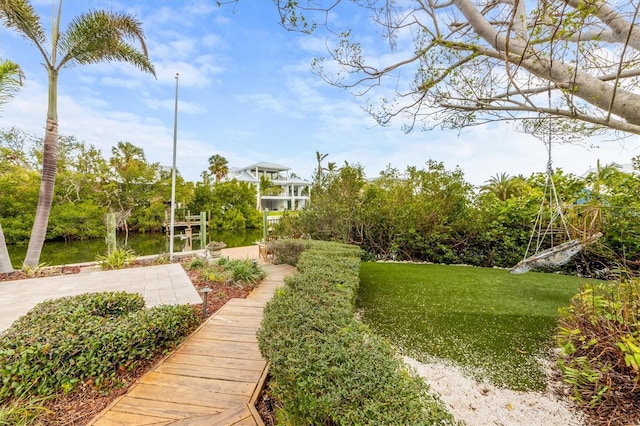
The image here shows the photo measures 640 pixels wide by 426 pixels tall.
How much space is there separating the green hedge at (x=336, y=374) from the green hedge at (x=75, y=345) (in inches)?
55.5

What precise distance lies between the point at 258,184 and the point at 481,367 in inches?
1157

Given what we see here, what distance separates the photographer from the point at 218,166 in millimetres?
28812

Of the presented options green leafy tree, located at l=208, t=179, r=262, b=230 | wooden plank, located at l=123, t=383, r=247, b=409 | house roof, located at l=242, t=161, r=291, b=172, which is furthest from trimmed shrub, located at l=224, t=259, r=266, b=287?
house roof, located at l=242, t=161, r=291, b=172

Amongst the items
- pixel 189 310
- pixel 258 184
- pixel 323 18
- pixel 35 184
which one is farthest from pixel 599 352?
pixel 258 184

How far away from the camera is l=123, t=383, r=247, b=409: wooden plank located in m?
2.04

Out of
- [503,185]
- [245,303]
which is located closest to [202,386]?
[245,303]

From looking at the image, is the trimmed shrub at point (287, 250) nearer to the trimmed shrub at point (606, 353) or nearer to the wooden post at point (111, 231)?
the wooden post at point (111, 231)

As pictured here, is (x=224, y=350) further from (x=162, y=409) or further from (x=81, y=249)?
(x=81, y=249)

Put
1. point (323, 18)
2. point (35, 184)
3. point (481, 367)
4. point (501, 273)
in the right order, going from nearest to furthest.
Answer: point (481, 367), point (323, 18), point (501, 273), point (35, 184)

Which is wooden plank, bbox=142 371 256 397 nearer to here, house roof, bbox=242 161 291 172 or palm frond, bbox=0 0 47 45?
palm frond, bbox=0 0 47 45

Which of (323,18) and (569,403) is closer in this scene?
(569,403)

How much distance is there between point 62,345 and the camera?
86.8 inches

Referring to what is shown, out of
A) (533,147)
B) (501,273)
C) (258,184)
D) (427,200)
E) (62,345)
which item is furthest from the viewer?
(258,184)

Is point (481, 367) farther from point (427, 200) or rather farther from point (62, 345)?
point (427, 200)
